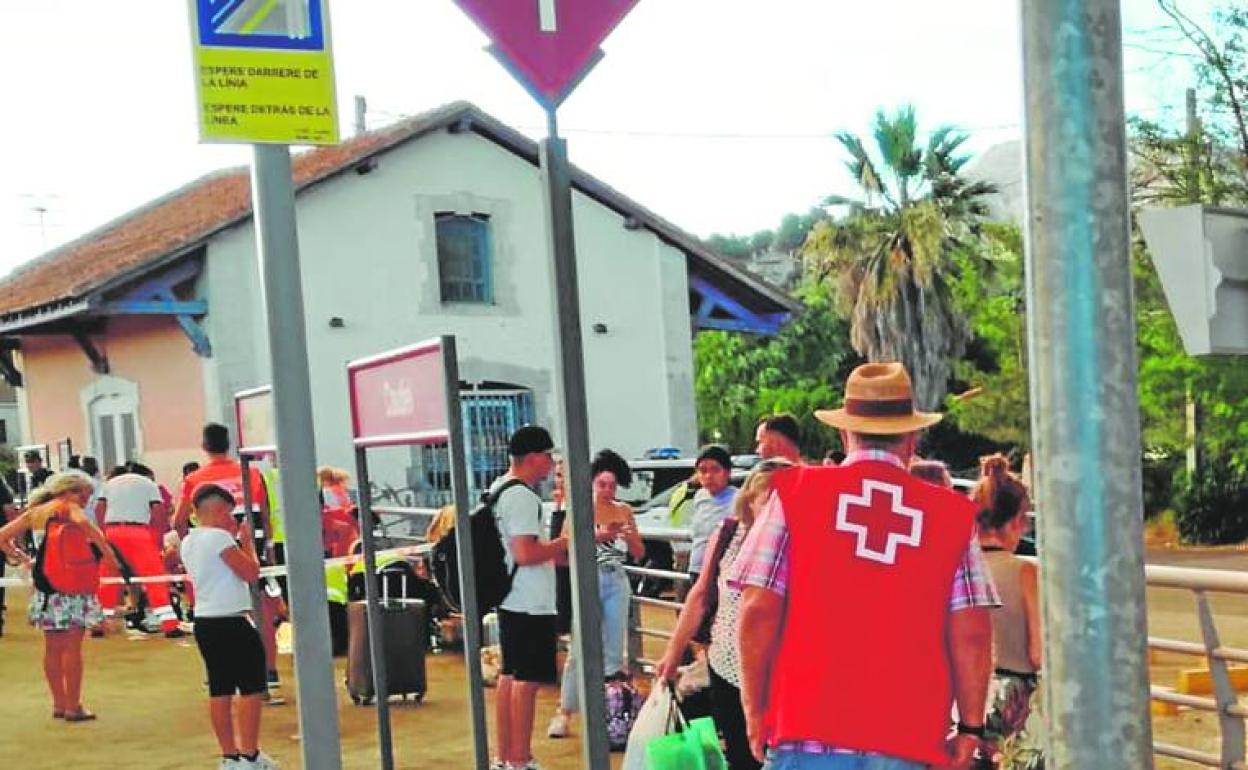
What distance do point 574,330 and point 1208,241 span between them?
1.61 metres

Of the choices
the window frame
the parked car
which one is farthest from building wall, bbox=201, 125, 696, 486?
the parked car

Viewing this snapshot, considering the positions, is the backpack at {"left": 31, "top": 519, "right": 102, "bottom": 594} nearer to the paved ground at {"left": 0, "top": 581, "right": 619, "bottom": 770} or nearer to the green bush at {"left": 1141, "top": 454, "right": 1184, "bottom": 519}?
the paved ground at {"left": 0, "top": 581, "right": 619, "bottom": 770}

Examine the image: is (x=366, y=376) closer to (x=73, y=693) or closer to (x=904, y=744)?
(x=904, y=744)

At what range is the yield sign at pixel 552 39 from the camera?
346cm

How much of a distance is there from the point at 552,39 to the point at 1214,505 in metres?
22.2

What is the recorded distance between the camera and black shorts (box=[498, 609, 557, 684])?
680 cm

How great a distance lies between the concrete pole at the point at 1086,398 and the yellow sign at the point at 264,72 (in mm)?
2147

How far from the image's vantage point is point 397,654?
29.8ft

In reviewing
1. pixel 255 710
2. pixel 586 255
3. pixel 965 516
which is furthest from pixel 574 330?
pixel 586 255

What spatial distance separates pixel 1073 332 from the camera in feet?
9.67

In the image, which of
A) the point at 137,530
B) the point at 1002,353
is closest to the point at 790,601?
the point at 137,530

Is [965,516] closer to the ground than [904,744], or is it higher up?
higher up

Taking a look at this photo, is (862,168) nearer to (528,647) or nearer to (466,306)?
(466,306)

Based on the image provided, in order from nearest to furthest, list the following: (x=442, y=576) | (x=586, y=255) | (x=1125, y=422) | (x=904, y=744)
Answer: (x=1125, y=422) → (x=904, y=744) → (x=442, y=576) → (x=586, y=255)
